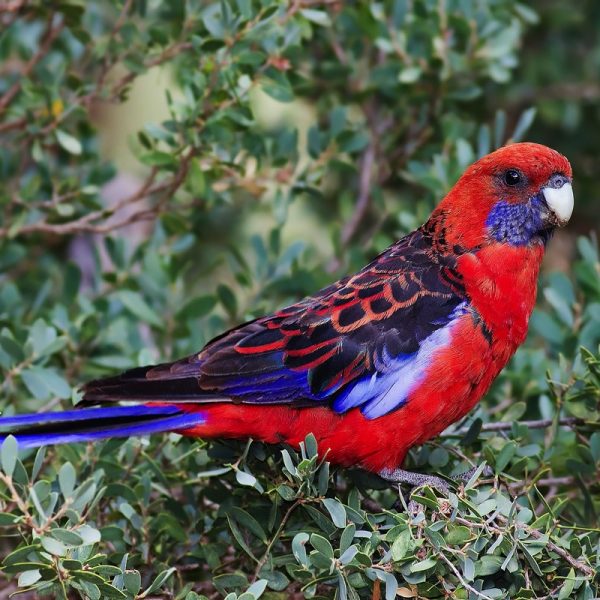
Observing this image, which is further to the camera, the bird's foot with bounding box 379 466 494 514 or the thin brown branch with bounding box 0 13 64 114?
the thin brown branch with bounding box 0 13 64 114

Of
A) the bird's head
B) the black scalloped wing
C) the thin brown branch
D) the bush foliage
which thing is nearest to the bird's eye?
the bird's head

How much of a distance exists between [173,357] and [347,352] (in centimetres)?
110

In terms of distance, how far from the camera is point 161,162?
3766mm

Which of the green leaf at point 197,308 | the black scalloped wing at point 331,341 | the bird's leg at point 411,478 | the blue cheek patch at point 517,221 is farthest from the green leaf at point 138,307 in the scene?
the blue cheek patch at point 517,221

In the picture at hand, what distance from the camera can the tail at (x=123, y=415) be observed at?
9.65 feet

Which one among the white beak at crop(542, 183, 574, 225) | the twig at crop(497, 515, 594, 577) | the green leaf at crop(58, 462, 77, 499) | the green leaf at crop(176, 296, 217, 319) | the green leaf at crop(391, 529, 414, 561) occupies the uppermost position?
the white beak at crop(542, 183, 574, 225)

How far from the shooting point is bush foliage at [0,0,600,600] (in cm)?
263

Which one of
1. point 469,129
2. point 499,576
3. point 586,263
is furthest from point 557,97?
point 499,576


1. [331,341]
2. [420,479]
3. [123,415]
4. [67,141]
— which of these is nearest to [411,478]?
[420,479]

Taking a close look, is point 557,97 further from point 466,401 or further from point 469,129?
point 466,401

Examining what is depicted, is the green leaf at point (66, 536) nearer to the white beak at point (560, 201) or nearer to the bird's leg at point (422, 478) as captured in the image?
the bird's leg at point (422, 478)

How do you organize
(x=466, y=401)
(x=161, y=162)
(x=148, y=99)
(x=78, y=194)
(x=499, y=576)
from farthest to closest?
1. (x=148, y=99)
2. (x=78, y=194)
3. (x=161, y=162)
4. (x=466, y=401)
5. (x=499, y=576)

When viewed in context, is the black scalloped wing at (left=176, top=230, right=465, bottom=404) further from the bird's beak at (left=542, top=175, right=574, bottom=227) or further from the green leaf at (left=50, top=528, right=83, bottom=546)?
the green leaf at (left=50, top=528, right=83, bottom=546)

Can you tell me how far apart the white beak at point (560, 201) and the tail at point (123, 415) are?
1.28 m
